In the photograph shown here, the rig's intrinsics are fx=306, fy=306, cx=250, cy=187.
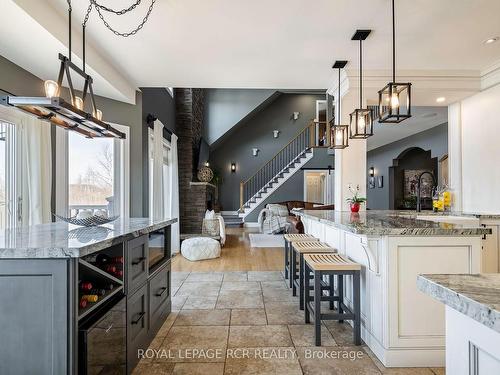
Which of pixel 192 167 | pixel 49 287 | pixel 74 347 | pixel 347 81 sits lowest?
pixel 74 347

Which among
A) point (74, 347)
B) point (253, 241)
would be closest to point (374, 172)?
point (253, 241)

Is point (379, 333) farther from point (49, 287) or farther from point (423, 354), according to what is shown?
point (49, 287)

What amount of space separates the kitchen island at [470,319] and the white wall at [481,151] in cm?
404

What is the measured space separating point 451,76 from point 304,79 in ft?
6.54

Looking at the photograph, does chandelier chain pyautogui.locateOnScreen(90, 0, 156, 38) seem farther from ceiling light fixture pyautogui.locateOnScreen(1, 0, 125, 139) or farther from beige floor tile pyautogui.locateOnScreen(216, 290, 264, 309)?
beige floor tile pyautogui.locateOnScreen(216, 290, 264, 309)

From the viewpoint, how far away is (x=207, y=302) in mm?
3402

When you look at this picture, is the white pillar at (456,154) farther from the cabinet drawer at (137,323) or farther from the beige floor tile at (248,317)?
the cabinet drawer at (137,323)

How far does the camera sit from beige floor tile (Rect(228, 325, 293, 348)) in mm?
2465

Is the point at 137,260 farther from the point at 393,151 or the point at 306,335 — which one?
the point at 393,151

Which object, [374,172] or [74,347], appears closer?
[74,347]

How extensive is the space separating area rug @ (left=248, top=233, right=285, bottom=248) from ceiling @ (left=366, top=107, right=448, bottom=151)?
3.98 meters

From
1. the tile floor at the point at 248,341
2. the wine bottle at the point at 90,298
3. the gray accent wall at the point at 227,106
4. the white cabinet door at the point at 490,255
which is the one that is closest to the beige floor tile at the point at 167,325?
the tile floor at the point at 248,341

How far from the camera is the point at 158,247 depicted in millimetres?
2730

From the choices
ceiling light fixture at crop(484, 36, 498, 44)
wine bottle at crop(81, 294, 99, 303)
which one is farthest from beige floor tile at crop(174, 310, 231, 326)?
ceiling light fixture at crop(484, 36, 498, 44)
